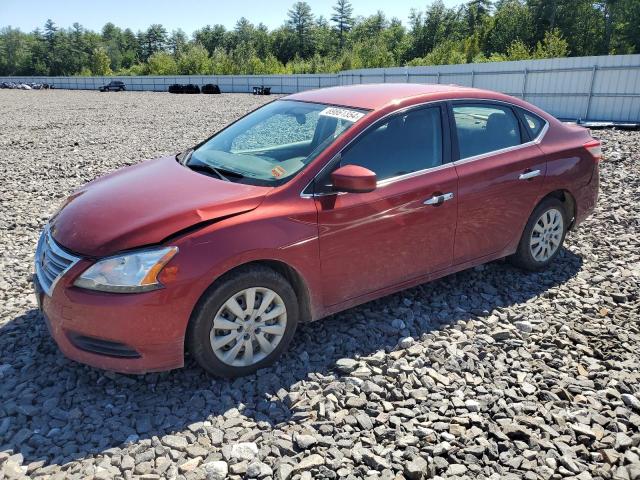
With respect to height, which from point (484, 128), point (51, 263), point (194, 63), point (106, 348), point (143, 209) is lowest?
point (106, 348)

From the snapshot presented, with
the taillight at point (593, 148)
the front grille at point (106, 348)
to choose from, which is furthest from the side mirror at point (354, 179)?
the taillight at point (593, 148)

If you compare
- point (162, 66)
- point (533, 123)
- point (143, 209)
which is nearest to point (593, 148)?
point (533, 123)

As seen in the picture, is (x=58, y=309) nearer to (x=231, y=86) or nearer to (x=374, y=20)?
(x=231, y=86)

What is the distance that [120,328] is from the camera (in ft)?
10.0

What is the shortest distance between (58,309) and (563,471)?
299cm

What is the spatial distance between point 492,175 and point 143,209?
2776mm

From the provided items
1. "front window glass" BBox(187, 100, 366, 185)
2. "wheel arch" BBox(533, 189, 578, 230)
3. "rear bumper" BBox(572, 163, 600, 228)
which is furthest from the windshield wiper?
"rear bumper" BBox(572, 163, 600, 228)

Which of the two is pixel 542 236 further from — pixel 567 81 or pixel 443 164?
pixel 567 81

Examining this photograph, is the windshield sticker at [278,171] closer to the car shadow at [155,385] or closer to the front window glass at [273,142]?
the front window glass at [273,142]

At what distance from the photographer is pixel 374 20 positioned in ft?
358

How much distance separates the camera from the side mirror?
136 inches

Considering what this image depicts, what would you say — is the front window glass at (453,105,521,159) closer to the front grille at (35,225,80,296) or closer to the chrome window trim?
the chrome window trim

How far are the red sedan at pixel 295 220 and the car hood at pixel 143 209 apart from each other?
0.04 feet

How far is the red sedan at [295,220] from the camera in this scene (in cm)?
312
